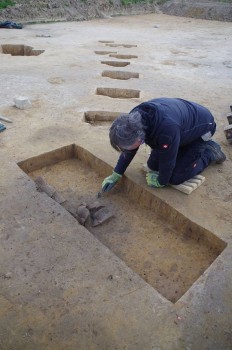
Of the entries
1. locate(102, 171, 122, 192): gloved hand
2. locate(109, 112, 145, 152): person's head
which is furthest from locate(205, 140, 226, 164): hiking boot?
locate(109, 112, 145, 152): person's head

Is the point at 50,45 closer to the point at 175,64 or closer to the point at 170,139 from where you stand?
the point at 175,64

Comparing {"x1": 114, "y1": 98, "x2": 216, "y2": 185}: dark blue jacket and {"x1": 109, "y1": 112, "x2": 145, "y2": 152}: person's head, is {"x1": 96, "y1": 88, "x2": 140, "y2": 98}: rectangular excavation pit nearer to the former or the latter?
{"x1": 114, "y1": 98, "x2": 216, "y2": 185}: dark blue jacket

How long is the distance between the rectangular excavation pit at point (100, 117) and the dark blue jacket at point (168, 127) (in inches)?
75.2

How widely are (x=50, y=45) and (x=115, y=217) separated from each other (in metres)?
8.03

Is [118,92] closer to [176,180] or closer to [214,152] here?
[214,152]

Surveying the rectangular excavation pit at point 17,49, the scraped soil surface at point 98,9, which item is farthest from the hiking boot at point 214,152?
the scraped soil surface at point 98,9

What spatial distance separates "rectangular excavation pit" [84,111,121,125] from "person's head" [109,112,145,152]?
2.48 meters

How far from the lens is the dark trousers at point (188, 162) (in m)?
3.25

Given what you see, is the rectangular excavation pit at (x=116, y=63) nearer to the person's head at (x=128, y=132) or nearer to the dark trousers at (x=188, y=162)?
the dark trousers at (x=188, y=162)

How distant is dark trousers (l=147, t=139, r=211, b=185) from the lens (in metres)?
3.25

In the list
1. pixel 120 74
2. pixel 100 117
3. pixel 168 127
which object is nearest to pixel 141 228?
pixel 168 127

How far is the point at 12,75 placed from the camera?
658 centimetres

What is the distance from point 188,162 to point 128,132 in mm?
1071

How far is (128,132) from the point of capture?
8.32 ft
